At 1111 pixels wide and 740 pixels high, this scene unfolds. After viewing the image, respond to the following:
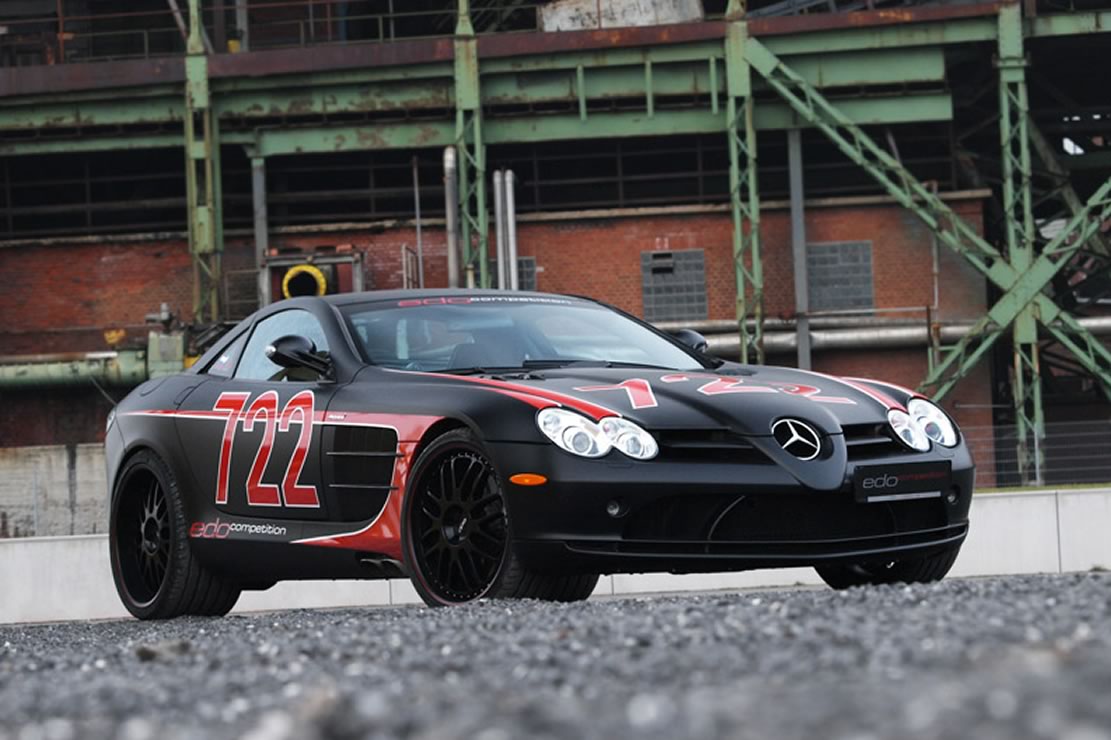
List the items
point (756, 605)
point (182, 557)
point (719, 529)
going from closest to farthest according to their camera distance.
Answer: point (756, 605) → point (719, 529) → point (182, 557)

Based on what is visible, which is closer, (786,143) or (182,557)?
(182,557)

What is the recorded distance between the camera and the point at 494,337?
7812 mm

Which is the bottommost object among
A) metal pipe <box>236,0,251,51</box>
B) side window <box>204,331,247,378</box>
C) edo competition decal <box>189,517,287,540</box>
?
edo competition decal <box>189,517,287,540</box>

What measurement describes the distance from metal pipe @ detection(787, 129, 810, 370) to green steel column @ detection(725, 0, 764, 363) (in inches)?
33.2

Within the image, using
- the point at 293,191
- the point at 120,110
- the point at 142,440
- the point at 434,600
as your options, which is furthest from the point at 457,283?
the point at 434,600

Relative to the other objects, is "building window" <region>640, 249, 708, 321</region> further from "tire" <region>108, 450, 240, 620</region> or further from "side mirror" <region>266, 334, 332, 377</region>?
"side mirror" <region>266, 334, 332, 377</region>

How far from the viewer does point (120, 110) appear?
30.4 metres

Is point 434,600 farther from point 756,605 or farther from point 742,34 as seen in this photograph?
point 742,34

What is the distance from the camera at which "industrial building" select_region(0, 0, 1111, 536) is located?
29250 mm

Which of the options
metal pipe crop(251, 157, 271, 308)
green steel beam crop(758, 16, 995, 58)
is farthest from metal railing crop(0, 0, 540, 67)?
green steel beam crop(758, 16, 995, 58)

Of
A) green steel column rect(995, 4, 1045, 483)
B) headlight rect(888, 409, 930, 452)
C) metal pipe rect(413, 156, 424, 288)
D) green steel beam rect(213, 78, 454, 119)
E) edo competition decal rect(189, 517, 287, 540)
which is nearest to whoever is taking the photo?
headlight rect(888, 409, 930, 452)

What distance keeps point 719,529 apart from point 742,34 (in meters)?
23.5

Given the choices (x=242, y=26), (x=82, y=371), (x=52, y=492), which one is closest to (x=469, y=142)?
(x=242, y=26)

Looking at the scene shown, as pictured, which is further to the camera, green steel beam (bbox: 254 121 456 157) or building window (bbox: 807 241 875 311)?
building window (bbox: 807 241 875 311)
